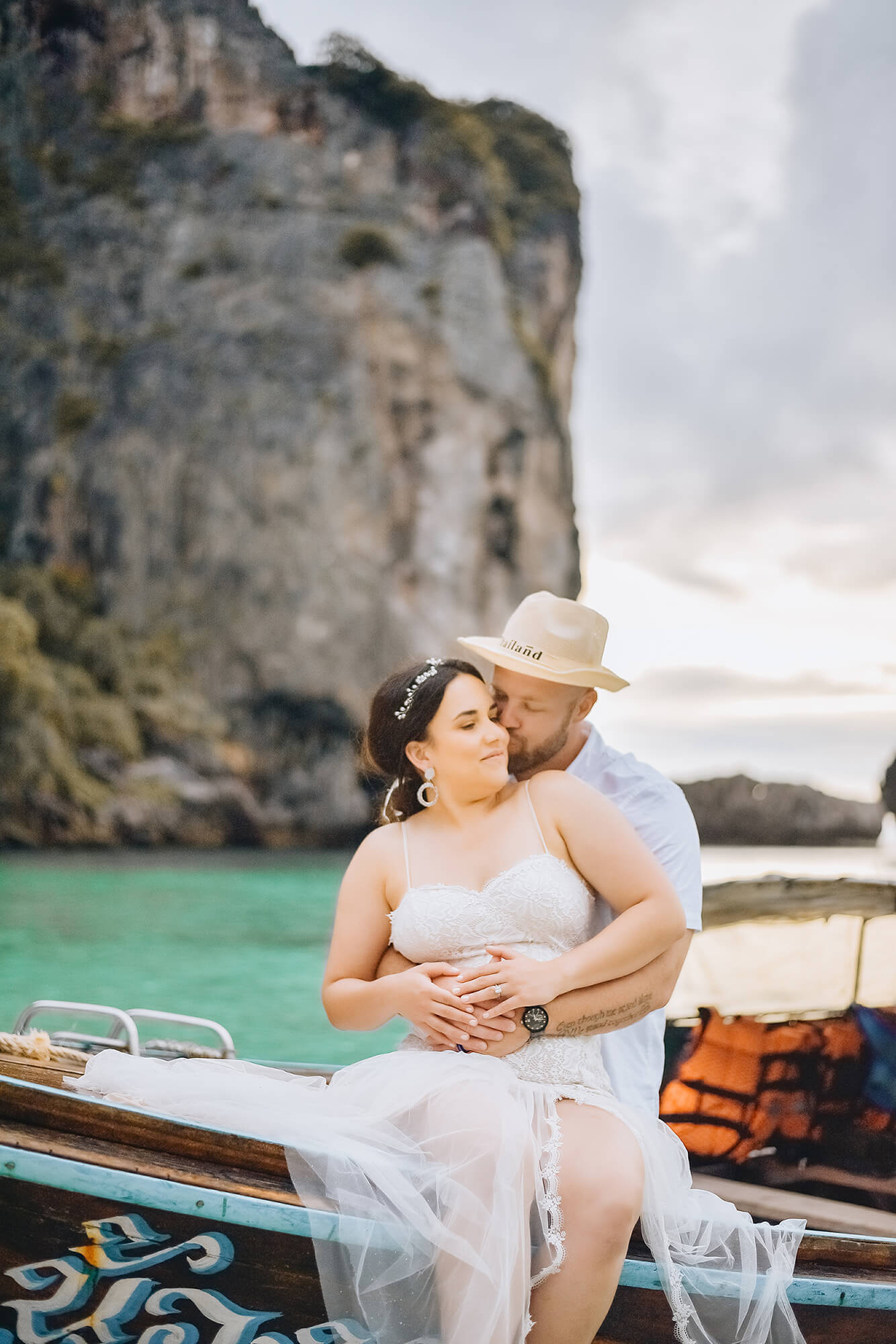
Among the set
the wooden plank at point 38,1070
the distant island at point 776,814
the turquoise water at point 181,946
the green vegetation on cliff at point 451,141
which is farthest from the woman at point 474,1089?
the distant island at point 776,814

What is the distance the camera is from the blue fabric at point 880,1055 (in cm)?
390

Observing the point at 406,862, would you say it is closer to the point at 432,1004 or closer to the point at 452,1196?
the point at 432,1004

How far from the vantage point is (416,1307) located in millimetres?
2377

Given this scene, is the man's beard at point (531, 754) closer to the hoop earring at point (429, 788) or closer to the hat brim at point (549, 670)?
the hat brim at point (549, 670)

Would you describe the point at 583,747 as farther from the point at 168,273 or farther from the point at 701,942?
the point at 168,273

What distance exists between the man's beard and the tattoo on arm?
2.52ft

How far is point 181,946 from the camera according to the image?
19.5m

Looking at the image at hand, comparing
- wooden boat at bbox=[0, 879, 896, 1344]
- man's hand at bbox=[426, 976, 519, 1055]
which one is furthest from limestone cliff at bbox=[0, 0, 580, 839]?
wooden boat at bbox=[0, 879, 896, 1344]

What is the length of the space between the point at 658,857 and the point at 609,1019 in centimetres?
58

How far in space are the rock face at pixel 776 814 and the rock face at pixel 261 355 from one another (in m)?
28.7

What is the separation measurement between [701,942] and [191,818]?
29.7 meters

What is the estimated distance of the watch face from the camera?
268 centimetres

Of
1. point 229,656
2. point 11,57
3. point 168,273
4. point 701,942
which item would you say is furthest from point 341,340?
point 701,942

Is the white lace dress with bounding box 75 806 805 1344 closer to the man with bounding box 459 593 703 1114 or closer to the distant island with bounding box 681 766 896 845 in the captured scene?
the man with bounding box 459 593 703 1114
